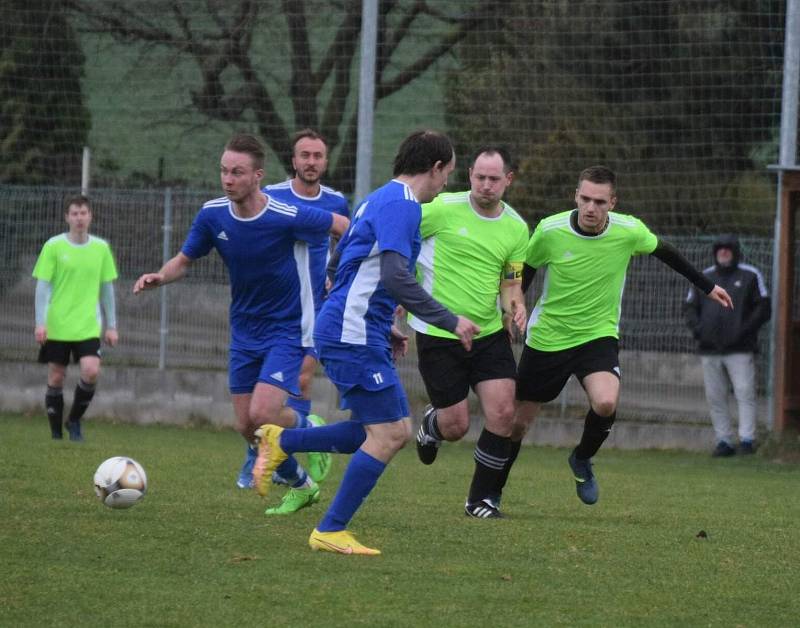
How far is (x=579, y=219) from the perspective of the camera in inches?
356

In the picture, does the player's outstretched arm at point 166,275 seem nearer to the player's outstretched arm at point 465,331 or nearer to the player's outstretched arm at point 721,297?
the player's outstretched arm at point 465,331

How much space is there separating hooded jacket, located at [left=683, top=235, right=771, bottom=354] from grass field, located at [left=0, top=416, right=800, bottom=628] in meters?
3.94

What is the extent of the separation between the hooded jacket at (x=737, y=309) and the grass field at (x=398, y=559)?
394 cm

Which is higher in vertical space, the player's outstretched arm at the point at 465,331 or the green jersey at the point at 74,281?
the player's outstretched arm at the point at 465,331

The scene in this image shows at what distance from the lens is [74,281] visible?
14398mm

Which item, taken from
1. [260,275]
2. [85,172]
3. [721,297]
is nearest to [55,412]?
[85,172]

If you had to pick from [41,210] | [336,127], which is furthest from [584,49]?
[41,210]

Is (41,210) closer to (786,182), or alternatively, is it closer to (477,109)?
(477,109)

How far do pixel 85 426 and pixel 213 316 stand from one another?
1.96 meters

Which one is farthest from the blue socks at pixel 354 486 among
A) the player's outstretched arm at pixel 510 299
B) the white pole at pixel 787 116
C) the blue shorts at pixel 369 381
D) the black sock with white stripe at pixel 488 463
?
the white pole at pixel 787 116

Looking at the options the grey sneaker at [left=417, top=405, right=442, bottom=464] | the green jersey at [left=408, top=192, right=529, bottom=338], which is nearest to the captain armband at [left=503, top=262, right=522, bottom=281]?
the green jersey at [left=408, top=192, right=529, bottom=338]

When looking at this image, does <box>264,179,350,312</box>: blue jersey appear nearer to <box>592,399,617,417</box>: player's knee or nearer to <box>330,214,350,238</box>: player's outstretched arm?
<box>330,214,350,238</box>: player's outstretched arm

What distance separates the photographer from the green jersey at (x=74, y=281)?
14.3m

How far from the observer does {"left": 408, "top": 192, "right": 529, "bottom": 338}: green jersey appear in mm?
8797
